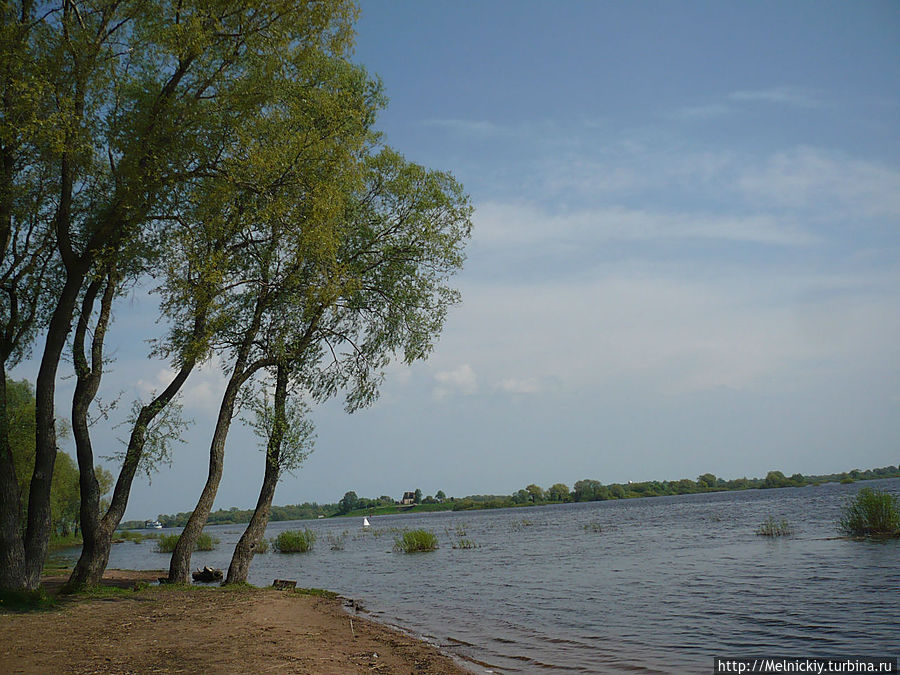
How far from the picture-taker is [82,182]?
1445 cm

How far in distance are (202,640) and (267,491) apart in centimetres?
757

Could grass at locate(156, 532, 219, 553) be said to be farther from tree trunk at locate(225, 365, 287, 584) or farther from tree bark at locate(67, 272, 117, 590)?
tree bark at locate(67, 272, 117, 590)

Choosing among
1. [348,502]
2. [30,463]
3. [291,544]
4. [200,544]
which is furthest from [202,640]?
[348,502]

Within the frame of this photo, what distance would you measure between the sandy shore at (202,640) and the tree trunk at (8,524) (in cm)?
124

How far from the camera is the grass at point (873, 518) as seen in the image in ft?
80.4

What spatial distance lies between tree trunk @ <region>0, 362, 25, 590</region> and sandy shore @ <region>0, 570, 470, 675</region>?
1.24m

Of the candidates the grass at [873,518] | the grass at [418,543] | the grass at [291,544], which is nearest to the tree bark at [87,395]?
the grass at [418,543]

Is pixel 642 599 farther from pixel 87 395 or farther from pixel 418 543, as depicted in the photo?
pixel 418 543

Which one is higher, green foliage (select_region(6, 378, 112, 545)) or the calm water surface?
green foliage (select_region(6, 378, 112, 545))

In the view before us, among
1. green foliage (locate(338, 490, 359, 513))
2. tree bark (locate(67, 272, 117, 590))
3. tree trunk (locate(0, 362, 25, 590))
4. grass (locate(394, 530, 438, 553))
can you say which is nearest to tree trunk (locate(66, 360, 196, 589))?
tree bark (locate(67, 272, 117, 590))

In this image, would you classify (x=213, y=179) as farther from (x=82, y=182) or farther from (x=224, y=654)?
(x=224, y=654)

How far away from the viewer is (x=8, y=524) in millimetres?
12766

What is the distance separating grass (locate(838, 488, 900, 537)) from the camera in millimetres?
24516

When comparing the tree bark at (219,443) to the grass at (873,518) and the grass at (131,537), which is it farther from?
the grass at (131,537)
